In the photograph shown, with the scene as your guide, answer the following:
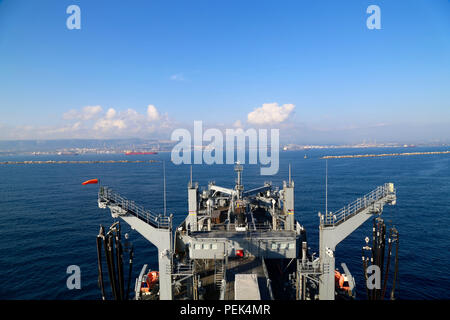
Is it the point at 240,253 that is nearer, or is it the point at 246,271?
the point at 246,271

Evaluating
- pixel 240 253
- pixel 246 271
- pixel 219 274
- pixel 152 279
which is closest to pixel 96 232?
pixel 152 279

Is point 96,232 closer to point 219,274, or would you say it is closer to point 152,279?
point 152,279

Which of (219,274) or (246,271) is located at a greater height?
(246,271)

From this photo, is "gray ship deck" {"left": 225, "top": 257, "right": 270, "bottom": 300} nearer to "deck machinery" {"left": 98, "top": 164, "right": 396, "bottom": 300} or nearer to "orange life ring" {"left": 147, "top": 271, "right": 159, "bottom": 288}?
"deck machinery" {"left": 98, "top": 164, "right": 396, "bottom": 300}

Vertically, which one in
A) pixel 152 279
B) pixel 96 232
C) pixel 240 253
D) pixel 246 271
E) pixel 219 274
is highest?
pixel 240 253

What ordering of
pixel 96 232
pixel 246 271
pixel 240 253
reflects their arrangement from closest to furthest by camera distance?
pixel 246 271
pixel 240 253
pixel 96 232

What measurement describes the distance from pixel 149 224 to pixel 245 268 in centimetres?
965

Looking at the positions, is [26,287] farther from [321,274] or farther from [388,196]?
[388,196]

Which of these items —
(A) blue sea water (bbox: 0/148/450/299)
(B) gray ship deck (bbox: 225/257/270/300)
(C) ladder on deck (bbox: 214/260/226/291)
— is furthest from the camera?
(A) blue sea water (bbox: 0/148/450/299)

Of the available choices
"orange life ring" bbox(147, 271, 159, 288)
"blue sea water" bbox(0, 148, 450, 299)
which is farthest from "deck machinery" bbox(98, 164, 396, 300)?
"blue sea water" bbox(0, 148, 450, 299)

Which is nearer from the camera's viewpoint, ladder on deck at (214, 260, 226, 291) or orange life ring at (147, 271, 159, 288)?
ladder on deck at (214, 260, 226, 291)

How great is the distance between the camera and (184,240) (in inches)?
1102

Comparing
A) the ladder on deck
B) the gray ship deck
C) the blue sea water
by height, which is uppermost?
the gray ship deck
